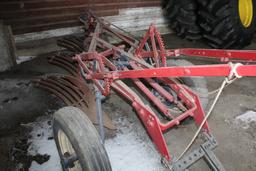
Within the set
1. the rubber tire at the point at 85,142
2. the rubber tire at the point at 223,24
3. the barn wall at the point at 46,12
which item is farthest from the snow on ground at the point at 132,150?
the barn wall at the point at 46,12

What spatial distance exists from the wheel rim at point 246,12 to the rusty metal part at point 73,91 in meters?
3.21

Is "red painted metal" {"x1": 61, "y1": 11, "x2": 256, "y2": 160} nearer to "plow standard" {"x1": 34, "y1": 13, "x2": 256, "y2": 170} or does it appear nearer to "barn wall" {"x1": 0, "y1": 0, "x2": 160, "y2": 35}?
"plow standard" {"x1": 34, "y1": 13, "x2": 256, "y2": 170}

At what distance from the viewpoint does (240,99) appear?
4074 mm

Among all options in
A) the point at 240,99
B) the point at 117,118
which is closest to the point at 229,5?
the point at 240,99

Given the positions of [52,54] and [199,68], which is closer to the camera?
[199,68]

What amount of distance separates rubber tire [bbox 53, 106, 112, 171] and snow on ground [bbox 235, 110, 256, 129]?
2.05m

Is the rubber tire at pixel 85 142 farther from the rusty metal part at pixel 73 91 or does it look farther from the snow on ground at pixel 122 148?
the rusty metal part at pixel 73 91

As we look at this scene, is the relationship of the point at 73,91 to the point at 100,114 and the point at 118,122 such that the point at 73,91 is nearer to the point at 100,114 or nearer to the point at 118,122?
the point at 118,122

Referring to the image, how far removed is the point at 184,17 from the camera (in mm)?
5430

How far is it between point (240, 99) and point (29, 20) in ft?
12.0

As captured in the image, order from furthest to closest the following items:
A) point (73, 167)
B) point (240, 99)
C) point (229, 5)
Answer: point (229, 5), point (240, 99), point (73, 167)

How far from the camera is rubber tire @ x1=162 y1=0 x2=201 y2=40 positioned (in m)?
5.33

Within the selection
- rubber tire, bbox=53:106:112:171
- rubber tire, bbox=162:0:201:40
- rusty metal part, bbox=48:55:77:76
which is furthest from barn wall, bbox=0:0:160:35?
rubber tire, bbox=53:106:112:171

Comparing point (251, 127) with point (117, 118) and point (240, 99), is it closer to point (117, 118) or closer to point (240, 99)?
point (240, 99)
